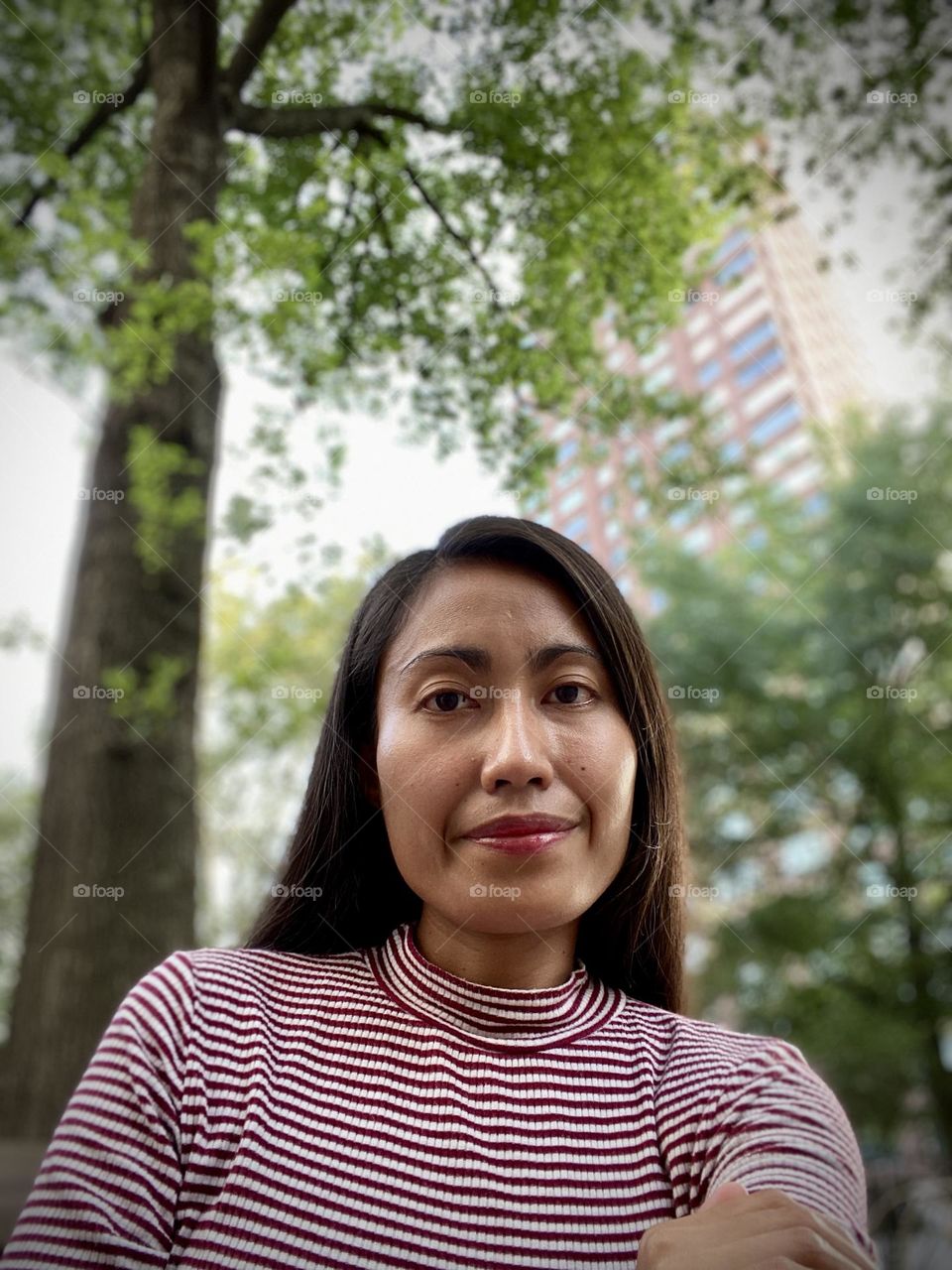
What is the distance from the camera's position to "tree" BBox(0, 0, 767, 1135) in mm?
1756

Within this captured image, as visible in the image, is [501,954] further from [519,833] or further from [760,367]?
[760,367]

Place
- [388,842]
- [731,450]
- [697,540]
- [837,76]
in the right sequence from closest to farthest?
[388,842] → [837,76] → [731,450] → [697,540]

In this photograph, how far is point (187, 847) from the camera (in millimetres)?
1787

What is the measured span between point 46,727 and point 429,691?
1.40 meters

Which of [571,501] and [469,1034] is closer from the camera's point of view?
[469,1034]

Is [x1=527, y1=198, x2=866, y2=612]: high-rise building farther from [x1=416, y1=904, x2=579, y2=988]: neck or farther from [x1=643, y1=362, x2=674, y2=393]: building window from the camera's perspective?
[x1=416, y1=904, x2=579, y2=988]: neck

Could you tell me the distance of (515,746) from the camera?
78 centimetres

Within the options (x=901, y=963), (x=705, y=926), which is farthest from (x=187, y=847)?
(x=705, y=926)

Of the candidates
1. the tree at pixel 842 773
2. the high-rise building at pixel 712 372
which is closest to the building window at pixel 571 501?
the high-rise building at pixel 712 372

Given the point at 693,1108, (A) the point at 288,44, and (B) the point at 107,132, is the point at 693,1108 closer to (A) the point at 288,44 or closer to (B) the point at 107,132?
(A) the point at 288,44
